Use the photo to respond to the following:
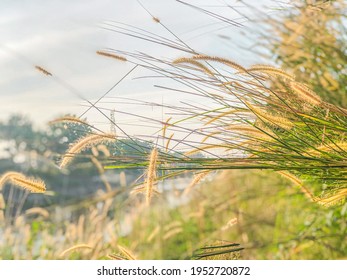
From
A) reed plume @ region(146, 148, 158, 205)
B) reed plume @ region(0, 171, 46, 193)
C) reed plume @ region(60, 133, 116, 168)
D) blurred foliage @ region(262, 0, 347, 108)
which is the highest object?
blurred foliage @ region(262, 0, 347, 108)

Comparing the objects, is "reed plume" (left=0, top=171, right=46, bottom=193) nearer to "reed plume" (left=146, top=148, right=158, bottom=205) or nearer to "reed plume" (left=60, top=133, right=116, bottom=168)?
"reed plume" (left=60, top=133, right=116, bottom=168)

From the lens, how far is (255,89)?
1.73 metres

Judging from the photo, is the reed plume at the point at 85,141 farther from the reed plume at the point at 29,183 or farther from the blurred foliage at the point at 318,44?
the blurred foliage at the point at 318,44

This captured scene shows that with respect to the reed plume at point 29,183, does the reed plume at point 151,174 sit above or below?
below

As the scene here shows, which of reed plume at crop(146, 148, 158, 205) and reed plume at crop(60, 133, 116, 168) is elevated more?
reed plume at crop(60, 133, 116, 168)

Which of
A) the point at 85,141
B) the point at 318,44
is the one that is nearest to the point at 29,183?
the point at 85,141

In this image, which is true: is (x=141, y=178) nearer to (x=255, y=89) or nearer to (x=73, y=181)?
(x=255, y=89)

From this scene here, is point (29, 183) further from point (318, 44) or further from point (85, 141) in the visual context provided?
point (318, 44)

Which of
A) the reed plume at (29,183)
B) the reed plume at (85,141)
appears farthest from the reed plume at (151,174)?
the reed plume at (29,183)

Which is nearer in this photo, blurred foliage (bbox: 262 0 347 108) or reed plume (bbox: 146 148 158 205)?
reed plume (bbox: 146 148 158 205)

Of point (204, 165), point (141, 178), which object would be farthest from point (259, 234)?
point (204, 165)

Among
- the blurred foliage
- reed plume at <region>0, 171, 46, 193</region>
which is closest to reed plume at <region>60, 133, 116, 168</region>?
reed plume at <region>0, 171, 46, 193</region>

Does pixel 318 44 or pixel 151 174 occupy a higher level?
pixel 318 44
